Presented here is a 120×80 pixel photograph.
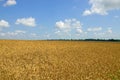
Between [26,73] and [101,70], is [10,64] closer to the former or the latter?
[26,73]

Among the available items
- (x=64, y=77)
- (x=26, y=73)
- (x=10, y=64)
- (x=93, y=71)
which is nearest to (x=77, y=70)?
(x=93, y=71)

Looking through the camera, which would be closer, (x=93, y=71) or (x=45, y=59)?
(x=93, y=71)

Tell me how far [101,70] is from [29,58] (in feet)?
26.3

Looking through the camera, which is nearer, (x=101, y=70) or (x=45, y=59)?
(x=101, y=70)

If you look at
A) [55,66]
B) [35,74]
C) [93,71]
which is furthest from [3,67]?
[93,71]

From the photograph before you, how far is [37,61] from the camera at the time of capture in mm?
24656

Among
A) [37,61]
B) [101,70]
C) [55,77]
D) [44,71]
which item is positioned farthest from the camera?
[37,61]

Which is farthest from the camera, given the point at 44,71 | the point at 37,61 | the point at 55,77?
the point at 37,61

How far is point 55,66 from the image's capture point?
74.0ft

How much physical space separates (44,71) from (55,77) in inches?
86.1

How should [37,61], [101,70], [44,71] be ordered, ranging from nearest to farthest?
[44,71] < [101,70] < [37,61]

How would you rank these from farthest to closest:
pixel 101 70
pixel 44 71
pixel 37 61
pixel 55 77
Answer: pixel 37 61 < pixel 101 70 < pixel 44 71 < pixel 55 77

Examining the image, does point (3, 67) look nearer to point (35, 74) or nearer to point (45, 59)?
point (35, 74)

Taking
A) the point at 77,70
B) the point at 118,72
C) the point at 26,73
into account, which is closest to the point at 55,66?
the point at 77,70
